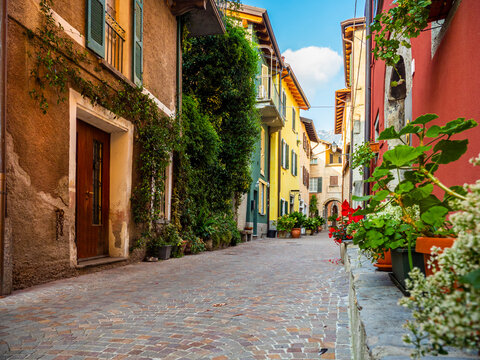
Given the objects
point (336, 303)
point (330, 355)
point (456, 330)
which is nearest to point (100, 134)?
point (336, 303)

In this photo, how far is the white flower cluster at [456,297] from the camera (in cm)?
88

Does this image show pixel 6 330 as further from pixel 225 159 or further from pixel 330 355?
pixel 225 159

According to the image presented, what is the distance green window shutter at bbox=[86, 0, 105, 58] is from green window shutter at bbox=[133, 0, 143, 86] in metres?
1.07

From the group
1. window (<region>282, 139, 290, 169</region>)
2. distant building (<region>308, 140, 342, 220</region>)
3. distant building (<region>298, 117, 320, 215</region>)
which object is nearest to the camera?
window (<region>282, 139, 290, 169</region>)

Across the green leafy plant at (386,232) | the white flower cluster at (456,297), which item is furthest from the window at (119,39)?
the white flower cluster at (456,297)

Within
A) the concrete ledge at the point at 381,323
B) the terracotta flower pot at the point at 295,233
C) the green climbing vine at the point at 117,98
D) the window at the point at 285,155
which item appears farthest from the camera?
the window at the point at 285,155

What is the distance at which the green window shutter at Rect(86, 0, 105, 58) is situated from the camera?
5.51 metres

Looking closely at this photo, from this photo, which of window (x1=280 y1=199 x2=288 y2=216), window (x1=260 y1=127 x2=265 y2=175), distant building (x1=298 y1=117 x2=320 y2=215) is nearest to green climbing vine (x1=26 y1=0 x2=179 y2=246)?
window (x1=260 y1=127 x2=265 y2=175)

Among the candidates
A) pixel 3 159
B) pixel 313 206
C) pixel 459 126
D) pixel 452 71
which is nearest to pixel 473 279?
pixel 459 126

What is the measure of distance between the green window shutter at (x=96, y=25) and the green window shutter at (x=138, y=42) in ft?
3.52

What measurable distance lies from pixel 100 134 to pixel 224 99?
5497 mm

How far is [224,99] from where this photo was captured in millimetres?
11469

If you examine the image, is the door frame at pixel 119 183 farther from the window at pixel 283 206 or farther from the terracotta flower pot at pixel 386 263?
the window at pixel 283 206

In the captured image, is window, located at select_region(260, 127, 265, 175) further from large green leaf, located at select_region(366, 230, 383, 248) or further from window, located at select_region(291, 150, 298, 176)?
large green leaf, located at select_region(366, 230, 383, 248)
